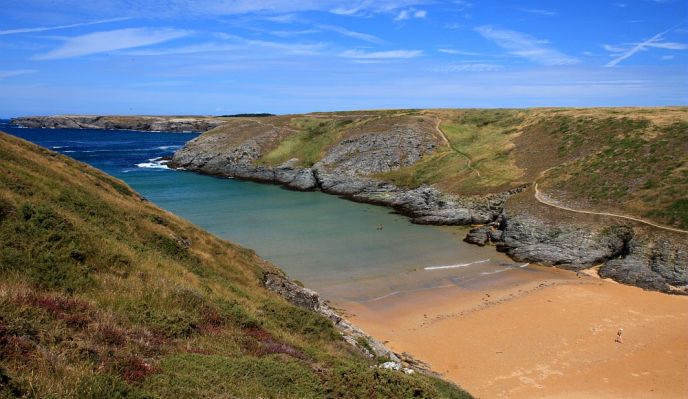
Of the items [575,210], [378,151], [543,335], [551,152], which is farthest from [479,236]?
[378,151]

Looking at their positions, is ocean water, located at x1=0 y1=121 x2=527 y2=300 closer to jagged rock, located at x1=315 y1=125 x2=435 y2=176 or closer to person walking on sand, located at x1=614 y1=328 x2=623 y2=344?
jagged rock, located at x1=315 y1=125 x2=435 y2=176

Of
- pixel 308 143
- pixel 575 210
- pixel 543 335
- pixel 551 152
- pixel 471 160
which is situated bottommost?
pixel 543 335

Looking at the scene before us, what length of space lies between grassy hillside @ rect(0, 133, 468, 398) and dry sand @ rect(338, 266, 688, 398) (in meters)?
7.55

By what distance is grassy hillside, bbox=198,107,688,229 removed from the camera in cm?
4612

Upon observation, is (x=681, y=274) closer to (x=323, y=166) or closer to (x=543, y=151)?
(x=543, y=151)

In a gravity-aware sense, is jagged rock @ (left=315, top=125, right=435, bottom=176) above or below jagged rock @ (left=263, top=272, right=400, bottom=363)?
above

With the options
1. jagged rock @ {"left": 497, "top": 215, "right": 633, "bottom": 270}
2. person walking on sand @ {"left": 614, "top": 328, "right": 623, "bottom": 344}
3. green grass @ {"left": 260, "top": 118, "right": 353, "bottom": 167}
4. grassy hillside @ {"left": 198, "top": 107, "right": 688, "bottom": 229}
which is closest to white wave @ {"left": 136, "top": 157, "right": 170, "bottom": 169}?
grassy hillside @ {"left": 198, "top": 107, "right": 688, "bottom": 229}

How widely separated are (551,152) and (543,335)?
43.6 meters

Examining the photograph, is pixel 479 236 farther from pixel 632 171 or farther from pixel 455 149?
pixel 455 149

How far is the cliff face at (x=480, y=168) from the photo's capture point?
39.3 metres

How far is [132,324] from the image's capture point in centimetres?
1105

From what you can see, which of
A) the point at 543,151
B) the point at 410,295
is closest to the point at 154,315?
the point at 410,295

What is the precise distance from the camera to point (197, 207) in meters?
61.0

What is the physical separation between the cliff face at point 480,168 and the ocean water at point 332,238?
4343 mm
